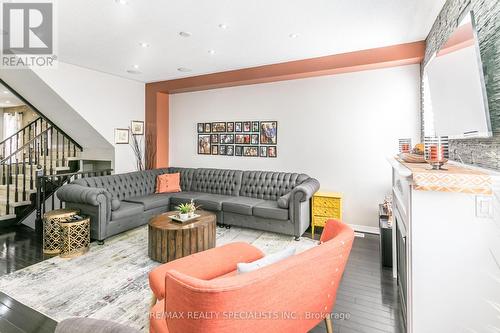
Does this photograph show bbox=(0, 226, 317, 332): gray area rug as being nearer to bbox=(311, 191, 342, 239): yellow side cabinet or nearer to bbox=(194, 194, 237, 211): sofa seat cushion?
bbox=(311, 191, 342, 239): yellow side cabinet

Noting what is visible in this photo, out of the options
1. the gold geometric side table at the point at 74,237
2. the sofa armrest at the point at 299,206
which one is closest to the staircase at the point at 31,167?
the gold geometric side table at the point at 74,237

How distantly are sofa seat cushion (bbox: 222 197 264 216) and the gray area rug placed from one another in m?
0.70

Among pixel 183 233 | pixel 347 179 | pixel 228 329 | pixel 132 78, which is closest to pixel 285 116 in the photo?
pixel 347 179

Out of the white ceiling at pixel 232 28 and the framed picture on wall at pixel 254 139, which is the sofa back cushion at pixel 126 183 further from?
the framed picture on wall at pixel 254 139

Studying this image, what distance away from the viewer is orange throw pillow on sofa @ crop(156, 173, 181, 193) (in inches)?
214

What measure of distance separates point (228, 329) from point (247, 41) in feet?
11.6

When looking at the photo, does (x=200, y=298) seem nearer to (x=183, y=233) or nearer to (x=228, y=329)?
(x=228, y=329)

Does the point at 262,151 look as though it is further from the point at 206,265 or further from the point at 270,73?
the point at 206,265

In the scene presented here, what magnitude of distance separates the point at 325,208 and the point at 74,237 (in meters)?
3.72

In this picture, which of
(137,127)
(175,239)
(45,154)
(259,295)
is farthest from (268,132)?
(45,154)

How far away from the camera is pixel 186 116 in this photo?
6238 mm

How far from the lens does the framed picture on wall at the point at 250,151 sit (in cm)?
542

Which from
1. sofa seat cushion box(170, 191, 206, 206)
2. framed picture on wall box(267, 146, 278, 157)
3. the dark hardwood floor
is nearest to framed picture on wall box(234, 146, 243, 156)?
framed picture on wall box(267, 146, 278, 157)

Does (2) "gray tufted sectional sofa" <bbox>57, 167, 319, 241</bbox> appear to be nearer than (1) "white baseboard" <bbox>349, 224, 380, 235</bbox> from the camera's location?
Yes
